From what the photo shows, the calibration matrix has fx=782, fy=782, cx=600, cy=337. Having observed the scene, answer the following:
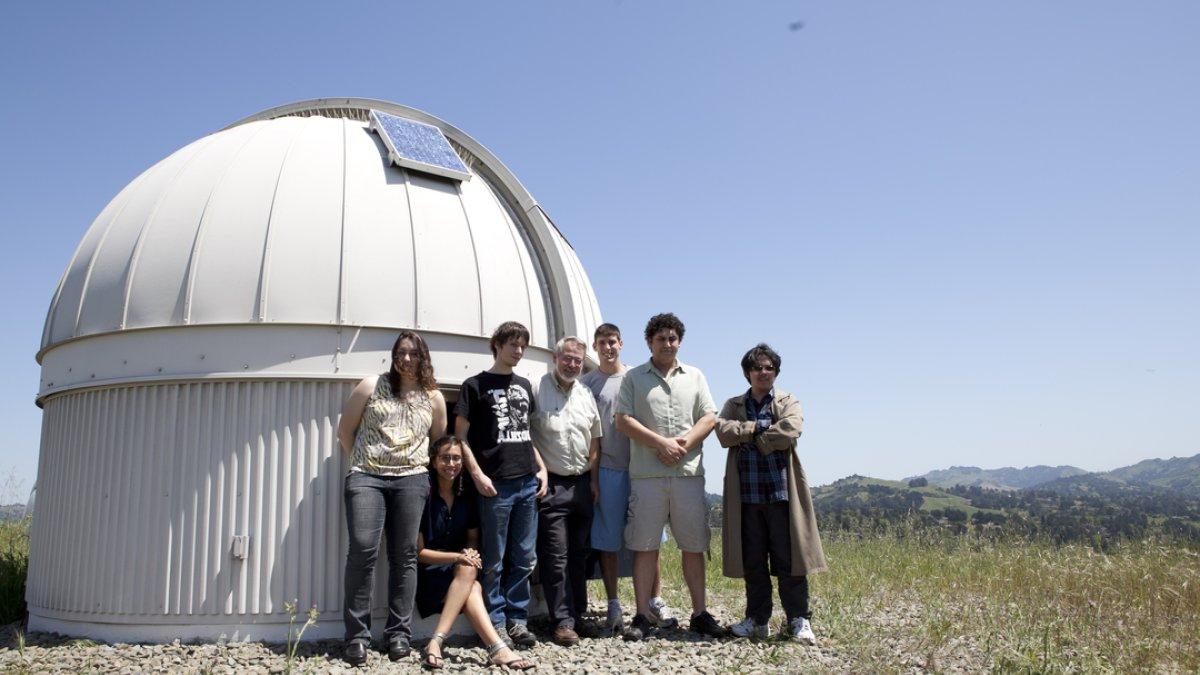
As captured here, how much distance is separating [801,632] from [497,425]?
251cm

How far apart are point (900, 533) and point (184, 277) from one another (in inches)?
374

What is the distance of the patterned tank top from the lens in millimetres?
5109

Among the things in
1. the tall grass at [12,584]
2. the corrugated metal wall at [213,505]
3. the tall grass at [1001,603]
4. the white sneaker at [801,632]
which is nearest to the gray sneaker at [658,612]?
the white sneaker at [801,632]

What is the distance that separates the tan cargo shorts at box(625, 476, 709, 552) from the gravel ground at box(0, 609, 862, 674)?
68 centimetres

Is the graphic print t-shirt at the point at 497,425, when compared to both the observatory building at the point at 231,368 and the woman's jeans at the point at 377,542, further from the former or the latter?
the observatory building at the point at 231,368

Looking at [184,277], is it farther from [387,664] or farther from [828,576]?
[828,576]

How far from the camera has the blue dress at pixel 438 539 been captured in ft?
17.8

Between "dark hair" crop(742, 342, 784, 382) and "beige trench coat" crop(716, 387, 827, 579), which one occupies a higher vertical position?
"dark hair" crop(742, 342, 784, 382)

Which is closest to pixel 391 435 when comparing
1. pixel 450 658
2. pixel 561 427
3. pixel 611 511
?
pixel 561 427

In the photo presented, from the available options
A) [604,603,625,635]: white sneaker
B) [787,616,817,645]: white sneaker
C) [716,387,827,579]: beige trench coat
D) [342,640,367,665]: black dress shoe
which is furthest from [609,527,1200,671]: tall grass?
[342,640,367,665]: black dress shoe

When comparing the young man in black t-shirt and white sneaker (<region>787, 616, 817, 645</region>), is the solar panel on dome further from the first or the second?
white sneaker (<region>787, 616, 817, 645</region>)

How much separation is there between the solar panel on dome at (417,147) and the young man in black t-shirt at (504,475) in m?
1.94

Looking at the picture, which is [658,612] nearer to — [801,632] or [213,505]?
[801,632]

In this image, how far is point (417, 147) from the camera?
6.79 m
